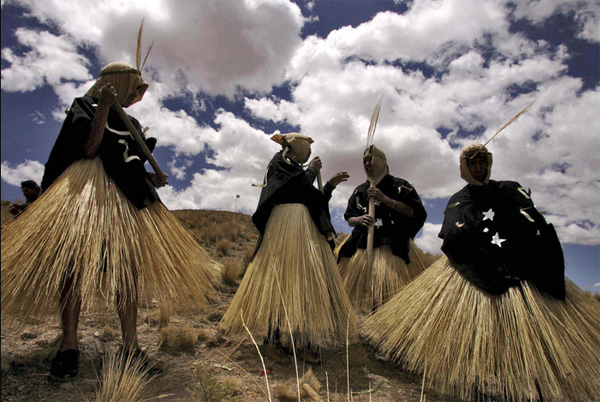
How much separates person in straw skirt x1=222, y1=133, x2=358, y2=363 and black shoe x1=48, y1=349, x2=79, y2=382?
1.04 metres

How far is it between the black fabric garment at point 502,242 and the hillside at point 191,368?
0.94 metres

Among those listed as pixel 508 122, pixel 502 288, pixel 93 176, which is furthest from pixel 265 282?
pixel 508 122

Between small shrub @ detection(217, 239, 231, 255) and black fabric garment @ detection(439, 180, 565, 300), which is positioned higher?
small shrub @ detection(217, 239, 231, 255)

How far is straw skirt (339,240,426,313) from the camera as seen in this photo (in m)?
3.18

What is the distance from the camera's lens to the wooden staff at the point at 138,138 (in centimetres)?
203

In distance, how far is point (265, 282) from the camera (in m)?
2.50

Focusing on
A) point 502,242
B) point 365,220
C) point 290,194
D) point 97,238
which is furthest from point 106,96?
point 502,242

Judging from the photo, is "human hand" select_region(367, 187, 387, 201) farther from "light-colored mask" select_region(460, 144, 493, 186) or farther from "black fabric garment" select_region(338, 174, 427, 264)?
"light-colored mask" select_region(460, 144, 493, 186)

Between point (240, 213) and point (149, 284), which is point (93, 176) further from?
point (240, 213)

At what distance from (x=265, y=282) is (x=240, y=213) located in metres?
16.4

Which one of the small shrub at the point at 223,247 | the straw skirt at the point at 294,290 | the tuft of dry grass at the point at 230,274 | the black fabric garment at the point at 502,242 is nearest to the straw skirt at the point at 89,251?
the straw skirt at the point at 294,290

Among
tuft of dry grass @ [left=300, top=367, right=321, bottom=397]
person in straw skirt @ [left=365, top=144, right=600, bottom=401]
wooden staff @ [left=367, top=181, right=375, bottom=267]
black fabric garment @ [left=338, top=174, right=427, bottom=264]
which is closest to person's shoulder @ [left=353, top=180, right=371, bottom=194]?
black fabric garment @ [left=338, top=174, right=427, bottom=264]

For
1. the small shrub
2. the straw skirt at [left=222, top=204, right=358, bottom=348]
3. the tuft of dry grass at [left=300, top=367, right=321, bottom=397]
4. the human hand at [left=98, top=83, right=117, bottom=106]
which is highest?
the small shrub

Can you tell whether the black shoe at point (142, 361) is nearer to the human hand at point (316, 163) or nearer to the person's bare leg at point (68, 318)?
the person's bare leg at point (68, 318)
